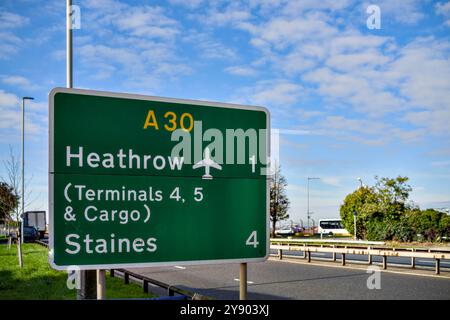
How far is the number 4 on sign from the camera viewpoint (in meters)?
3.07

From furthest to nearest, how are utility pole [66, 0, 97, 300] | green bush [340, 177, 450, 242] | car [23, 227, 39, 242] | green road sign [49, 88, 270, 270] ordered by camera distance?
car [23, 227, 39, 242] → green bush [340, 177, 450, 242] → utility pole [66, 0, 97, 300] → green road sign [49, 88, 270, 270]

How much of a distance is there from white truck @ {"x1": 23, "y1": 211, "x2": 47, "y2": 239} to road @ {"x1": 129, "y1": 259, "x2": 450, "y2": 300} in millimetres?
42759

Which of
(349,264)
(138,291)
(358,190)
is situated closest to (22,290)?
(138,291)

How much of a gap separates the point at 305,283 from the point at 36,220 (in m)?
49.6

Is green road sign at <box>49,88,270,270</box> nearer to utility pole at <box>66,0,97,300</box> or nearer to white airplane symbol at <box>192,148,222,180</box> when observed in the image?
white airplane symbol at <box>192,148,222,180</box>

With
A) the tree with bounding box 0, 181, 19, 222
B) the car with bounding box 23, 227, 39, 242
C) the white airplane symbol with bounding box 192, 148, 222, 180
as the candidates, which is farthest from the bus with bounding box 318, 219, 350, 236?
the white airplane symbol with bounding box 192, 148, 222, 180

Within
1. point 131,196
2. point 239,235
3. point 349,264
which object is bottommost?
point 349,264

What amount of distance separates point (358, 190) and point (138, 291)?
1735 inches

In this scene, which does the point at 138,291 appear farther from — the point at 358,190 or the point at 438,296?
the point at 358,190

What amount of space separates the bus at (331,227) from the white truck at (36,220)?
38.6 meters

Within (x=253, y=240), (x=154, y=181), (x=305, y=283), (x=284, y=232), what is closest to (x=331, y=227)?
(x=284, y=232)

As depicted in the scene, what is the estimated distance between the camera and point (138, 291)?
1241cm

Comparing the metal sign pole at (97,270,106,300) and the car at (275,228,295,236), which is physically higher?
the metal sign pole at (97,270,106,300)

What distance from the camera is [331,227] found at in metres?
71.1
